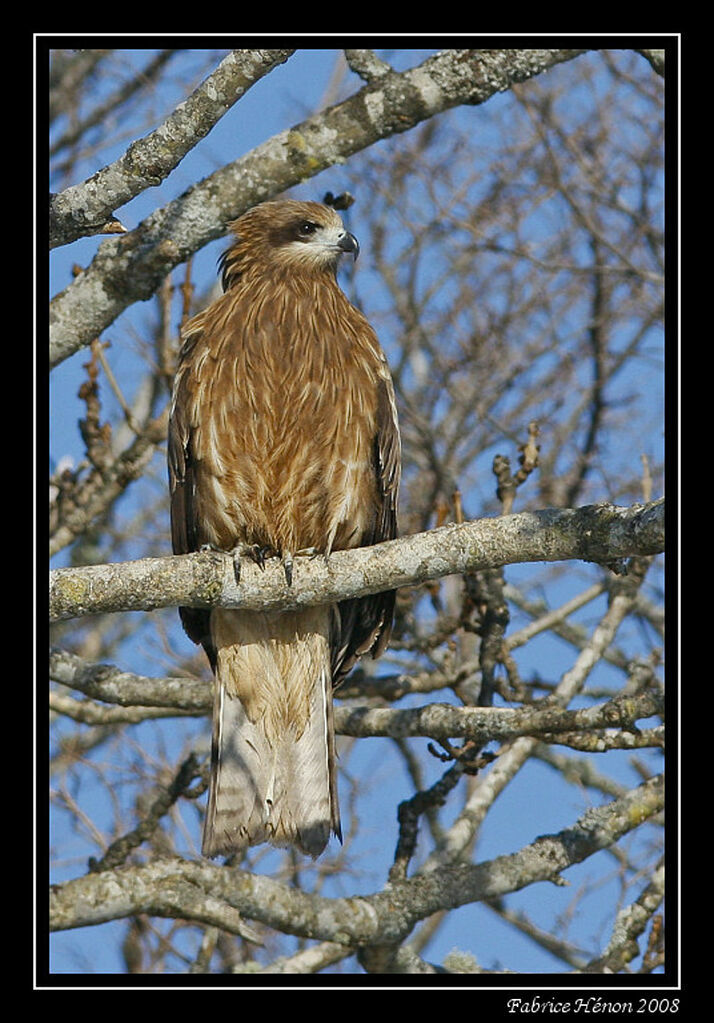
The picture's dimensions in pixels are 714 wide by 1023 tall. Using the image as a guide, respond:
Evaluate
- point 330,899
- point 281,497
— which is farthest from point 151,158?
point 330,899

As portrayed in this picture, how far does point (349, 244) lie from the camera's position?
5797 mm

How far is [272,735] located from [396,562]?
59.2 inches

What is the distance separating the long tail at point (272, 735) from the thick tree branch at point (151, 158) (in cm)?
203

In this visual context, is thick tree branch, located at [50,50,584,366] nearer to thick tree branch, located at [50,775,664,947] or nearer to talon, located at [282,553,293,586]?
talon, located at [282,553,293,586]

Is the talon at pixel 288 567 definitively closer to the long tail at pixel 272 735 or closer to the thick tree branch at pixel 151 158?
the long tail at pixel 272 735

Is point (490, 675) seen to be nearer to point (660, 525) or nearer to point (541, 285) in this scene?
point (660, 525)

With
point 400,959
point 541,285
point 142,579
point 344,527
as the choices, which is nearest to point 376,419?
point 344,527

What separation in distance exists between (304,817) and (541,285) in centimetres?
452

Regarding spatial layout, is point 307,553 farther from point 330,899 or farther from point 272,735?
point 330,899

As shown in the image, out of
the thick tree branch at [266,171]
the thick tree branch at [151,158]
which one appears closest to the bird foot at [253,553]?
the thick tree branch at [266,171]

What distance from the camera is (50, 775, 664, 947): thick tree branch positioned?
459 cm

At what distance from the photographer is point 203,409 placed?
17.2 feet

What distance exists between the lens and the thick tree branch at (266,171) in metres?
5.20
